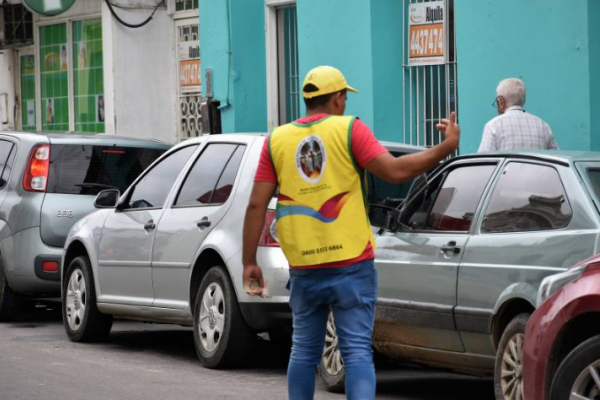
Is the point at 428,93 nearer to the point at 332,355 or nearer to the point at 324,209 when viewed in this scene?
the point at 332,355

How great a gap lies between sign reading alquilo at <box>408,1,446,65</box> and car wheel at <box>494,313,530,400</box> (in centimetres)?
826

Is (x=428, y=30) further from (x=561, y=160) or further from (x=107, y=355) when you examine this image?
(x=561, y=160)

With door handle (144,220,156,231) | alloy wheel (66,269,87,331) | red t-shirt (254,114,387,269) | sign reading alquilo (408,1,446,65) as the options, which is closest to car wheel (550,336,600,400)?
red t-shirt (254,114,387,269)

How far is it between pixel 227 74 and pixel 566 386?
1281 centimetres

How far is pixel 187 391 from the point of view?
8.84 m

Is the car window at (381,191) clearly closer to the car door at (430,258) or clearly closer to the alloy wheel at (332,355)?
the car door at (430,258)

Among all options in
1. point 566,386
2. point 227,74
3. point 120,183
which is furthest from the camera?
point 227,74

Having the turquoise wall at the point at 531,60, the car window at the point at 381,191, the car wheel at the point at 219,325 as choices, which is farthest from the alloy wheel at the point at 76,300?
the turquoise wall at the point at 531,60

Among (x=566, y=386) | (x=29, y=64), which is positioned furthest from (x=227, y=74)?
(x=566, y=386)

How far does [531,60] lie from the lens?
43.8ft

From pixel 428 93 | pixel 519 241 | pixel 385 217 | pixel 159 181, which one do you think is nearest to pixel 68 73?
pixel 428 93

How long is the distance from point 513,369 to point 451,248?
931 millimetres

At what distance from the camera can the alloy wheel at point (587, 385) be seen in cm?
598

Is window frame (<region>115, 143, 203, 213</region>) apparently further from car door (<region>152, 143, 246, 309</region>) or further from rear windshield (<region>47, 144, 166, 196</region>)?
rear windshield (<region>47, 144, 166, 196</region>)
